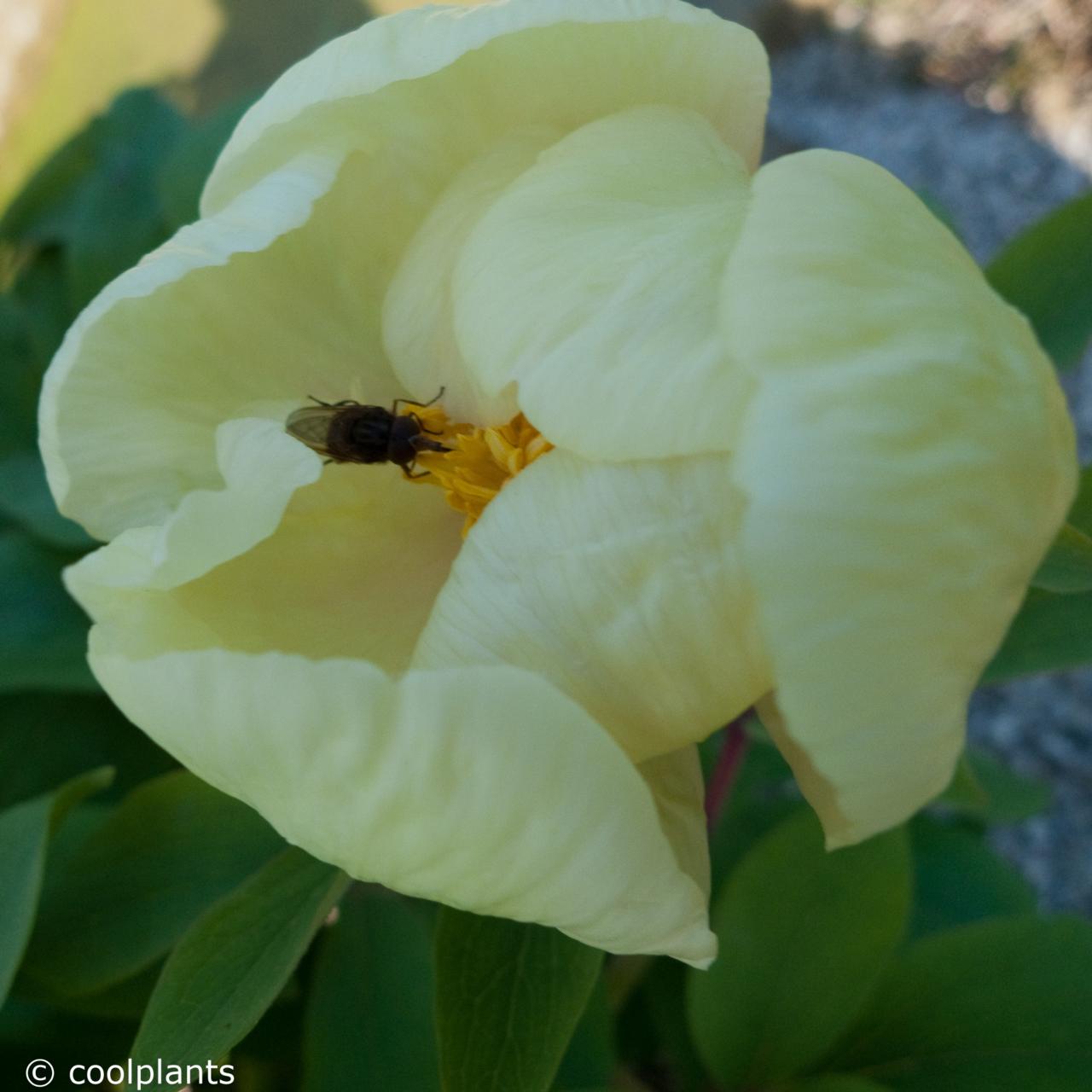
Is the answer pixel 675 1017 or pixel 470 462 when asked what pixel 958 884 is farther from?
pixel 470 462

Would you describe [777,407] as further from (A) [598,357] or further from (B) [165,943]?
(B) [165,943]

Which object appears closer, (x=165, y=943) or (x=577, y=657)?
(x=577, y=657)

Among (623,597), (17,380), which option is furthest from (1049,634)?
(17,380)

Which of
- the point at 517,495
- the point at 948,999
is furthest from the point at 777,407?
the point at 948,999

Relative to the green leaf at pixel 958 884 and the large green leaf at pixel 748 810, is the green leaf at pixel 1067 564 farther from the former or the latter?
the green leaf at pixel 958 884

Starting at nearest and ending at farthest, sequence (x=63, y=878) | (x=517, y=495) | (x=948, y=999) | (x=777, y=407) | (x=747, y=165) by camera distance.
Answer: (x=777, y=407), (x=517, y=495), (x=747, y=165), (x=63, y=878), (x=948, y=999)

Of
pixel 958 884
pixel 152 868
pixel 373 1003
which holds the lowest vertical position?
pixel 958 884

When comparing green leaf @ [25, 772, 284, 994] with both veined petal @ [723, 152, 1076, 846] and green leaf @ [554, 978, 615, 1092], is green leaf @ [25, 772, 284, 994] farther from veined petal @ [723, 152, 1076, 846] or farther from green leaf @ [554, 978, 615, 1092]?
veined petal @ [723, 152, 1076, 846]
